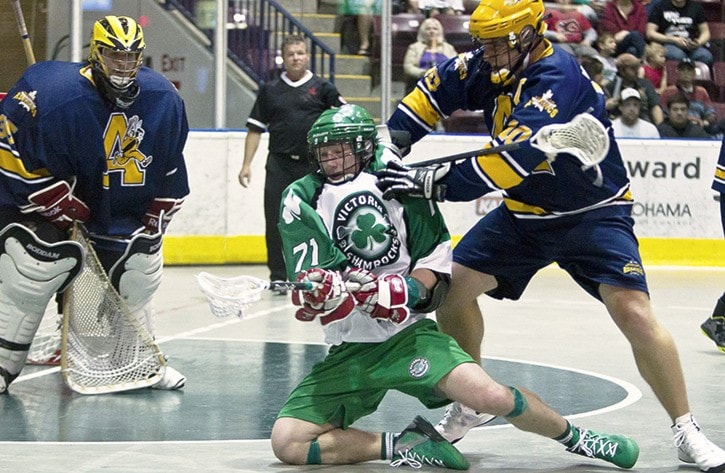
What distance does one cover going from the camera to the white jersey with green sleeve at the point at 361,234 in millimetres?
4098

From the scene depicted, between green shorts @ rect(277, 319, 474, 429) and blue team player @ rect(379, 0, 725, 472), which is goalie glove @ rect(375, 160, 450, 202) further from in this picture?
green shorts @ rect(277, 319, 474, 429)

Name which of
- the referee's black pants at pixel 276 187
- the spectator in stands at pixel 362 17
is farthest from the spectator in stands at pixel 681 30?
the referee's black pants at pixel 276 187

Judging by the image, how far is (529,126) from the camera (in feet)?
13.4

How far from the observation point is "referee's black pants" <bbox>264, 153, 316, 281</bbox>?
26.8ft

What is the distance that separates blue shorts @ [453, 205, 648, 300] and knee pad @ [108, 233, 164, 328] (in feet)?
4.86

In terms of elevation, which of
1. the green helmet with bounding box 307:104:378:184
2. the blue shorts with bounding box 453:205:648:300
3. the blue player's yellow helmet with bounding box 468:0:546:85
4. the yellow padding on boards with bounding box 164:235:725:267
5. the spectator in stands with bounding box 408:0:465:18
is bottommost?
the yellow padding on boards with bounding box 164:235:725:267

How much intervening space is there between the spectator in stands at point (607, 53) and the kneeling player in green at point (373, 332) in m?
6.52

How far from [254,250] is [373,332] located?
5.67 metres

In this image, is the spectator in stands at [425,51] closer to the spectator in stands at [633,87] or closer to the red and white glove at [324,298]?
the spectator in stands at [633,87]

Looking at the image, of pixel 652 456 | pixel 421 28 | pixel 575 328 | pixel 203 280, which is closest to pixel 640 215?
pixel 421 28

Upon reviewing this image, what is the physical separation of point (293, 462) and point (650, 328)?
1.09 metres

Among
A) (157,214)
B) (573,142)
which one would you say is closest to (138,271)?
(157,214)

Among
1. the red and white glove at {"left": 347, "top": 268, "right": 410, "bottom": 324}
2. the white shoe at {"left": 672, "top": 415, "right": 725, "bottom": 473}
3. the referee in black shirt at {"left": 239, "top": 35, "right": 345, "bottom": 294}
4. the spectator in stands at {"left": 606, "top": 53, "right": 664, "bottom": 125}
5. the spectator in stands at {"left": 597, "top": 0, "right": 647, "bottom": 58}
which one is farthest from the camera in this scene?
the spectator in stands at {"left": 597, "top": 0, "right": 647, "bottom": 58}

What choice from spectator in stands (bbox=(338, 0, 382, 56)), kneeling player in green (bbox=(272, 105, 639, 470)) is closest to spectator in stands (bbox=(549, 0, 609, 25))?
spectator in stands (bbox=(338, 0, 382, 56))
